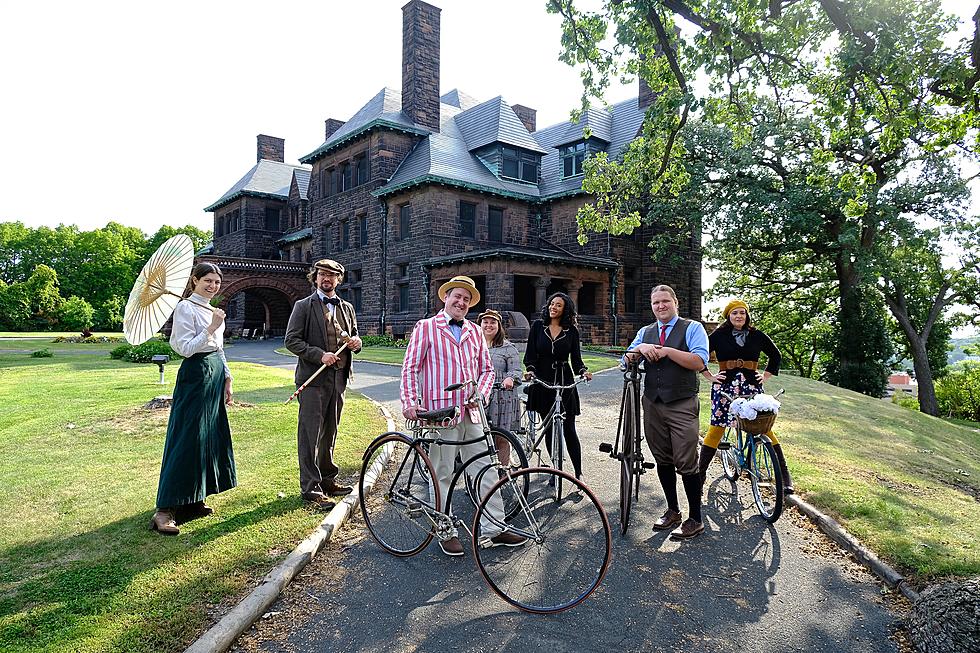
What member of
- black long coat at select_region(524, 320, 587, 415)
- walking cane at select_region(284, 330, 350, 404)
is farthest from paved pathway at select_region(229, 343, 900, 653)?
black long coat at select_region(524, 320, 587, 415)

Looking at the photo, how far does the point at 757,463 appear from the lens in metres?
6.11

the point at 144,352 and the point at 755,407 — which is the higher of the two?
the point at 755,407

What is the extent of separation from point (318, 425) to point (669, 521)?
3327 millimetres

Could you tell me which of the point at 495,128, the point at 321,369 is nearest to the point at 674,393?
the point at 321,369

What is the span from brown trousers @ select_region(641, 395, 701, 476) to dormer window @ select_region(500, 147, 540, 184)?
96.1 feet

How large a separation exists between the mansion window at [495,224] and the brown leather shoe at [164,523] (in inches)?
1093

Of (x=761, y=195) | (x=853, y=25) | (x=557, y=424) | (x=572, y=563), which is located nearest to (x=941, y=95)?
(x=853, y=25)

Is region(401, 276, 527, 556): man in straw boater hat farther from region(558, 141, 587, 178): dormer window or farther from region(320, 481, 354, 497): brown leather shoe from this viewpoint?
region(558, 141, 587, 178): dormer window

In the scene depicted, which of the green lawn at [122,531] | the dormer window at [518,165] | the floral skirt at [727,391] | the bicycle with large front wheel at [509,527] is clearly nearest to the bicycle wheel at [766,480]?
the floral skirt at [727,391]

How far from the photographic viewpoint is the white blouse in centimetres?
483

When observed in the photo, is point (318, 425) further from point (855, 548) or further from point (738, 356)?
point (855, 548)

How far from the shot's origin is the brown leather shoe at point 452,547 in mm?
4656

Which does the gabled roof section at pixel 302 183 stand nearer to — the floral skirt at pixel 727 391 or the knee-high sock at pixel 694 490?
the floral skirt at pixel 727 391

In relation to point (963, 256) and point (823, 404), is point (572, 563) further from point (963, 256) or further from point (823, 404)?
point (963, 256)
